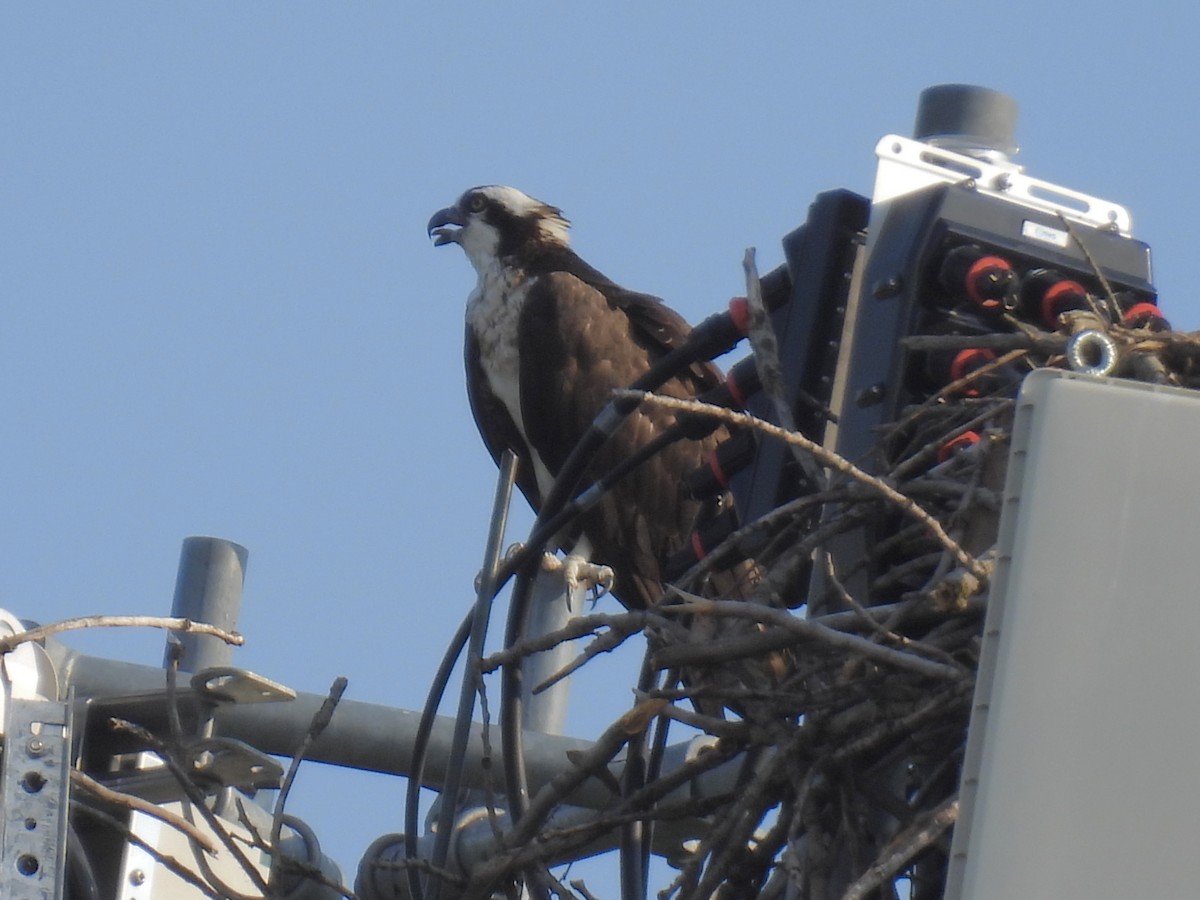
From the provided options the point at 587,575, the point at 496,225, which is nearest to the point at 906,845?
the point at 587,575

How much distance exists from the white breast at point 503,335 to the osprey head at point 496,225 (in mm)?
295

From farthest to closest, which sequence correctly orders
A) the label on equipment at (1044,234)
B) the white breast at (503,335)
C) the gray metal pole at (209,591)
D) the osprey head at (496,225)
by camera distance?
the osprey head at (496,225)
the white breast at (503,335)
the gray metal pole at (209,591)
the label on equipment at (1044,234)

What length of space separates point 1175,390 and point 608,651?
1.09 meters

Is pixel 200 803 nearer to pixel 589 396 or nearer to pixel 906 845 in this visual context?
pixel 906 845

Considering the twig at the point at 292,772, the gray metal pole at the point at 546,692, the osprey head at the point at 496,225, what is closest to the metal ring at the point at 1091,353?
the twig at the point at 292,772

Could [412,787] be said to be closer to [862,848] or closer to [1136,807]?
[862,848]

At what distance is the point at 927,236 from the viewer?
147 inches

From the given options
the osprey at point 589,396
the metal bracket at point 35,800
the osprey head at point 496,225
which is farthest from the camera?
the osprey head at point 496,225

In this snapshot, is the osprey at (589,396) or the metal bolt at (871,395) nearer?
the metal bolt at (871,395)

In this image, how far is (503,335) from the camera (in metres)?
9.44

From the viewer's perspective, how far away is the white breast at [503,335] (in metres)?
9.33

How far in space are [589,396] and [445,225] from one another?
1864mm

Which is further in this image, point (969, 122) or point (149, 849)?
point (969, 122)

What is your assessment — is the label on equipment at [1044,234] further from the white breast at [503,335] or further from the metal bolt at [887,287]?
the white breast at [503,335]
